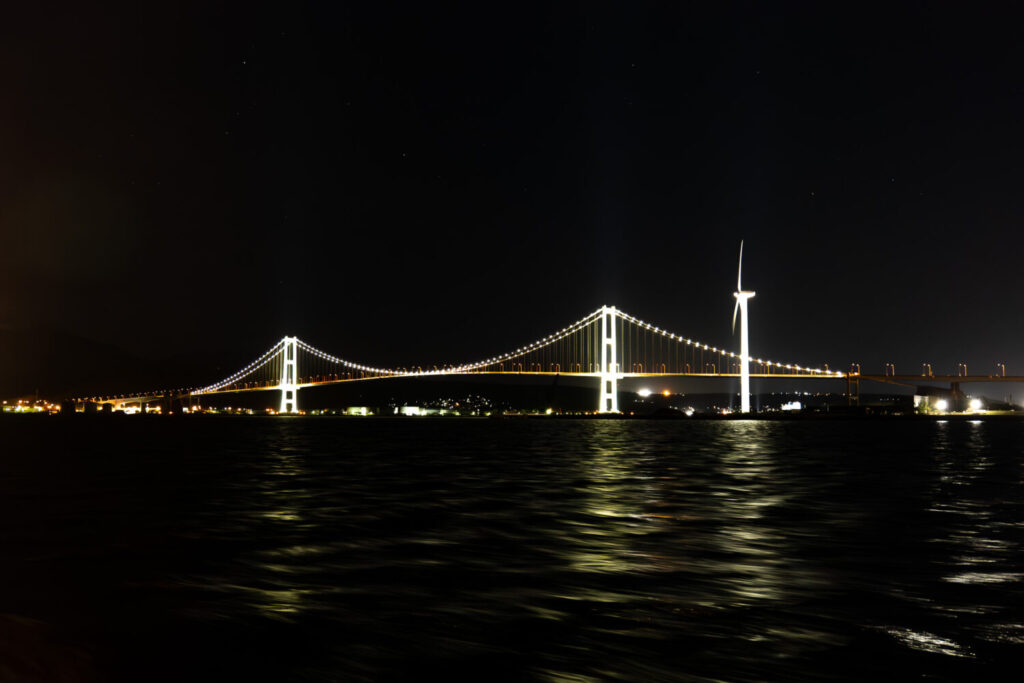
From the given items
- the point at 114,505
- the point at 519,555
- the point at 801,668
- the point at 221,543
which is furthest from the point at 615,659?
the point at 114,505

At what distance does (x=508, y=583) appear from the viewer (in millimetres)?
9102

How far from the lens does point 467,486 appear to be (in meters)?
21.5

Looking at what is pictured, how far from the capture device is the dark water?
6145 mm

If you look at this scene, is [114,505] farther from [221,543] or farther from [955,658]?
[955,658]

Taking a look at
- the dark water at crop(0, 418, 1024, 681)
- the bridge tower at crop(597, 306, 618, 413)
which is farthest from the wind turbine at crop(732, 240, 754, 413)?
the dark water at crop(0, 418, 1024, 681)

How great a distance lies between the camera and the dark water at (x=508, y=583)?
614 cm

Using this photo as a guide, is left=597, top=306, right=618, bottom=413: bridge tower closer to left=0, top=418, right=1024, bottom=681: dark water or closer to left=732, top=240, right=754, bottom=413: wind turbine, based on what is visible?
left=732, top=240, right=754, bottom=413: wind turbine

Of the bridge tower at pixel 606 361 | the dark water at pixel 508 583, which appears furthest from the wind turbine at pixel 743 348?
the dark water at pixel 508 583

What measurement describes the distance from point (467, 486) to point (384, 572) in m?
11.8

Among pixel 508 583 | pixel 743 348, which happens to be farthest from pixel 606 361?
pixel 508 583

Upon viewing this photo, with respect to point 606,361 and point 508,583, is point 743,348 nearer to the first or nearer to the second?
point 606,361

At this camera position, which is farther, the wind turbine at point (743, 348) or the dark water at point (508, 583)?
the wind turbine at point (743, 348)

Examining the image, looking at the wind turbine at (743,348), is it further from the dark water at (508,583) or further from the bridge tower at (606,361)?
the dark water at (508,583)

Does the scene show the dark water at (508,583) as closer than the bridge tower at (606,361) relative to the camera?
Yes
